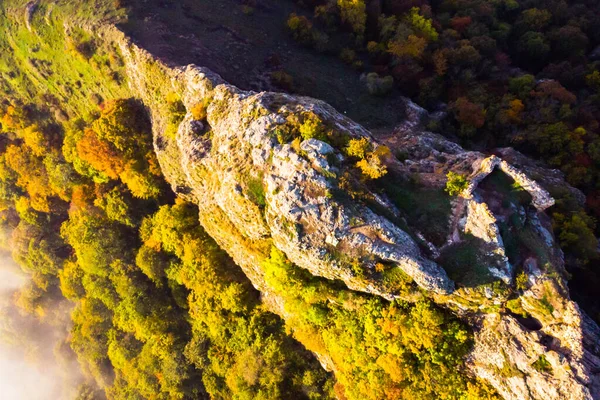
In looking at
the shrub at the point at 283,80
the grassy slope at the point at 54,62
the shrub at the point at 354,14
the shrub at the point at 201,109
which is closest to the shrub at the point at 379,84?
the shrub at the point at 354,14

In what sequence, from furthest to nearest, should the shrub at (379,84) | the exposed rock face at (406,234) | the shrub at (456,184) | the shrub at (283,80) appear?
1. the shrub at (379,84)
2. the shrub at (283,80)
3. the shrub at (456,184)
4. the exposed rock face at (406,234)

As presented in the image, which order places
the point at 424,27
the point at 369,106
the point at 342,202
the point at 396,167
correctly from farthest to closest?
the point at 424,27, the point at 369,106, the point at 396,167, the point at 342,202

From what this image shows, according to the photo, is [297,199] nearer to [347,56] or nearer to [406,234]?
[406,234]

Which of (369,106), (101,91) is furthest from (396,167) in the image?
(101,91)

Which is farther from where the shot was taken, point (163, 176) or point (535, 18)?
point (535, 18)

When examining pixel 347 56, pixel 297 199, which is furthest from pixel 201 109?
pixel 347 56

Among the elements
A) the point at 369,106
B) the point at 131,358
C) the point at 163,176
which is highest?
the point at 369,106

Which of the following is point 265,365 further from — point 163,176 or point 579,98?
point 579,98

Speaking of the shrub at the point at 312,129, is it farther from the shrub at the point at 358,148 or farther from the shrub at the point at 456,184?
the shrub at the point at 456,184
